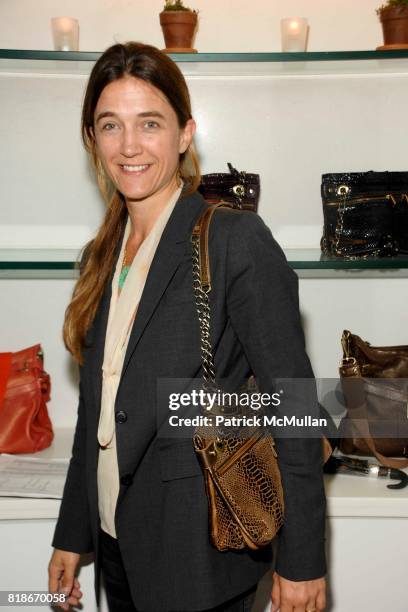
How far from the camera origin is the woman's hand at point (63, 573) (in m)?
1.48

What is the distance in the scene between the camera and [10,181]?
2.04m

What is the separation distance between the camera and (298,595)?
115 centimetres

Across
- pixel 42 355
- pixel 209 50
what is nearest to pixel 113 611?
pixel 42 355

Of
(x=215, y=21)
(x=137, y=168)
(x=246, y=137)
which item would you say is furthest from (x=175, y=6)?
(x=137, y=168)

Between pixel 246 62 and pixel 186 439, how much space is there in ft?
3.44

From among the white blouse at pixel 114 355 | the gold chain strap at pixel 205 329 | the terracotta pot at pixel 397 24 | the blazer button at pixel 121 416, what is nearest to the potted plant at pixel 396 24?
the terracotta pot at pixel 397 24

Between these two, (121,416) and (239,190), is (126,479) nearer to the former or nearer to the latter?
(121,416)

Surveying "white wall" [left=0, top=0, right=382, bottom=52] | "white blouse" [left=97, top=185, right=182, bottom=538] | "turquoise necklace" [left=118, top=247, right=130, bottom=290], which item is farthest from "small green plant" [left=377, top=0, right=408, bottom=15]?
"turquoise necklace" [left=118, top=247, right=130, bottom=290]

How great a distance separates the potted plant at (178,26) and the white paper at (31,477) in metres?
1.09

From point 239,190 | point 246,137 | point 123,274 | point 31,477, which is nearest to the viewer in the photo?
point 123,274

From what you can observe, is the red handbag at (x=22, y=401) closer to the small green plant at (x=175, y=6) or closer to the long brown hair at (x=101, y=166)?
the long brown hair at (x=101, y=166)

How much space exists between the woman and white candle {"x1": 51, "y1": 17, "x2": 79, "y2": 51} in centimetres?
52

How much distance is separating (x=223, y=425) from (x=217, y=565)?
24 centimetres

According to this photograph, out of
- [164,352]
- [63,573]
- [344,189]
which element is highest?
[344,189]
